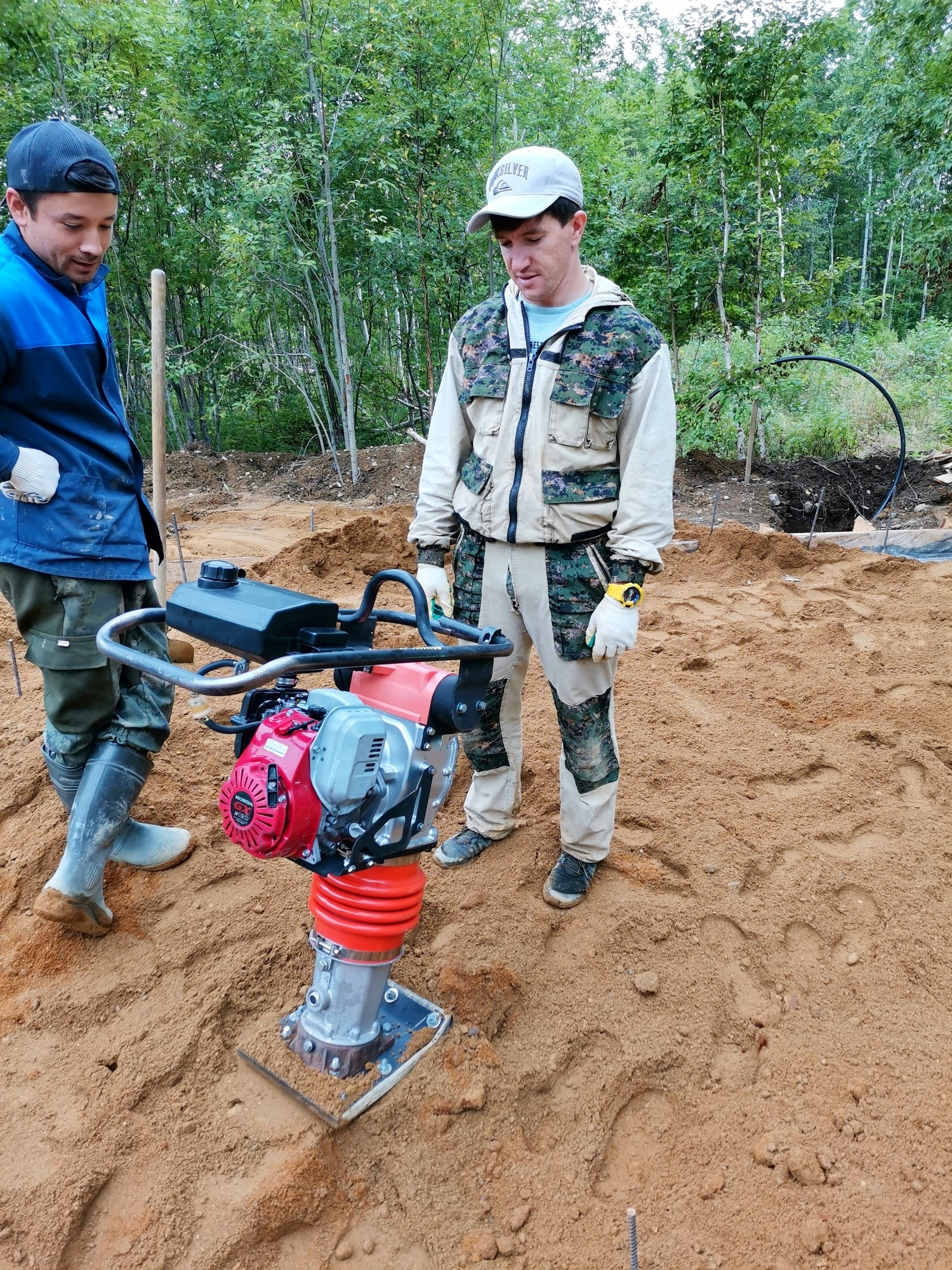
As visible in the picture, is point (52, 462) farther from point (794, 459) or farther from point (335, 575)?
point (794, 459)

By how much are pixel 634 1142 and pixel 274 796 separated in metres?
1.18

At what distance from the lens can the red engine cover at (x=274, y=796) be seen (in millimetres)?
1413

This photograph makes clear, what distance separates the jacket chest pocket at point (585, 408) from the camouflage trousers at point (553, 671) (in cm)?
30

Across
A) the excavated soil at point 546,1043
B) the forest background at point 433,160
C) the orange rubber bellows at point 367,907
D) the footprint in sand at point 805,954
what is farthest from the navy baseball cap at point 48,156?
the forest background at point 433,160

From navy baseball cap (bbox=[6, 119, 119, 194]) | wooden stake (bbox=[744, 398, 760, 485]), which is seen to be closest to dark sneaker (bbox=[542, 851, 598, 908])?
navy baseball cap (bbox=[6, 119, 119, 194])

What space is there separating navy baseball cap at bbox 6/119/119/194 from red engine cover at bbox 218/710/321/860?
52.5 inches

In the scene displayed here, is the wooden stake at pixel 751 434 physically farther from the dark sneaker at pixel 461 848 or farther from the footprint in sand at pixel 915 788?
the dark sneaker at pixel 461 848

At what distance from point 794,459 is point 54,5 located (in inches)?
352

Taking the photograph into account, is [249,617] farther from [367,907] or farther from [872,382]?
[872,382]

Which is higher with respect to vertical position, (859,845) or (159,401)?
(159,401)

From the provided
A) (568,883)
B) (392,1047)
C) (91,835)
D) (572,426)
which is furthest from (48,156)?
(568,883)

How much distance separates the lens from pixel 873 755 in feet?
10.7

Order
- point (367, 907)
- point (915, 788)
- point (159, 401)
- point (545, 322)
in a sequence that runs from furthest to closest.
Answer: point (159, 401) → point (915, 788) → point (545, 322) → point (367, 907)

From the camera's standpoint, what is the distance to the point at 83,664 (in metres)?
2.00
